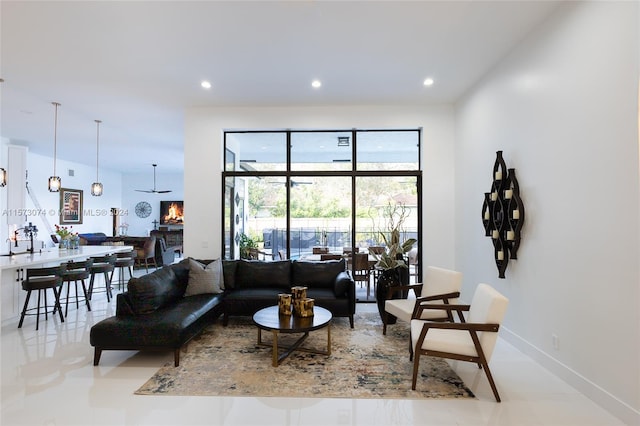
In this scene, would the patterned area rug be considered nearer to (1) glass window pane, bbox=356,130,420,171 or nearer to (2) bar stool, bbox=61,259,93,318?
(2) bar stool, bbox=61,259,93,318

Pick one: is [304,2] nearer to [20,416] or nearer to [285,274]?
[285,274]

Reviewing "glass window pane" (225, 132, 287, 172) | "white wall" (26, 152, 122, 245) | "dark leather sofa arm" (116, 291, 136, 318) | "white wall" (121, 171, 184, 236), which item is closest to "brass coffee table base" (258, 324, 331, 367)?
"dark leather sofa arm" (116, 291, 136, 318)

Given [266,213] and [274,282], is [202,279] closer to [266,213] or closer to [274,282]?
[274,282]

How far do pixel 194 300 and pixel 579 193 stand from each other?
444cm

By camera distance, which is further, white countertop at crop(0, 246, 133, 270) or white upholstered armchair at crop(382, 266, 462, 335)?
white countertop at crop(0, 246, 133, 270)

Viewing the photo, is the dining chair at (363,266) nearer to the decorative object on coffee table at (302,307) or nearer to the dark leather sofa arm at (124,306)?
the decorative object on coffee table at (302,307)

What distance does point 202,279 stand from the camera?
459 centimetres

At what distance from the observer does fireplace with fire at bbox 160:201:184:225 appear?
42.7ft

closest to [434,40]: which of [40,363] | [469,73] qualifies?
[469,73]

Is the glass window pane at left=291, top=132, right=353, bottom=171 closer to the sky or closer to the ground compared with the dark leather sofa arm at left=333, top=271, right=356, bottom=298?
closer to the sky

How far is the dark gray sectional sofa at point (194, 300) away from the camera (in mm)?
3270

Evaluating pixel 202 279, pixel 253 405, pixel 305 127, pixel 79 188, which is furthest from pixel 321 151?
pixel 79 188

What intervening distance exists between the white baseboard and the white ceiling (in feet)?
11.3

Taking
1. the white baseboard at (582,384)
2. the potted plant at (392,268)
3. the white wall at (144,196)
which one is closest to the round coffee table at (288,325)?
Result: the potted plant at (392,268)
